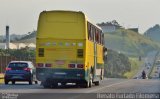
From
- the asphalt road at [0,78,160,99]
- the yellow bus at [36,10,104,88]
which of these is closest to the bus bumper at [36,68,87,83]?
the yellow bus at [36,10,104,88]

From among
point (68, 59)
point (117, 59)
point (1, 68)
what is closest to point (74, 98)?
point (68, 59)

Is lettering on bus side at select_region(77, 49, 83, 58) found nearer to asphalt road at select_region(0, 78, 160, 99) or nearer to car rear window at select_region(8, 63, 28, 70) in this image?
asphalt road at select_region(0, 78, 160, 99)

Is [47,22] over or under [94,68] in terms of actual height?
over

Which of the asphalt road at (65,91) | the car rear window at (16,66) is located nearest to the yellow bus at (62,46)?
the asphalt road at (65,91)

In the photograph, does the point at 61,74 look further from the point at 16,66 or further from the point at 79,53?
the point at 16,66

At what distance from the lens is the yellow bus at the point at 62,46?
33.3 metres

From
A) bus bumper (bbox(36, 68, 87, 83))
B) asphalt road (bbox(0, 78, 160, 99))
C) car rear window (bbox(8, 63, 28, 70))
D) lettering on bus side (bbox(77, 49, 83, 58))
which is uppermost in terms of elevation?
lettering on bus side (bbox(77, 49, 83, 58))

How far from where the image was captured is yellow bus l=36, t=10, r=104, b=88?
33.3 meters

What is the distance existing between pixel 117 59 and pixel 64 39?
447ft

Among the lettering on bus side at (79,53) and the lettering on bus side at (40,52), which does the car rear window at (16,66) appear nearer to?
the lettering on bus side at (40,52)

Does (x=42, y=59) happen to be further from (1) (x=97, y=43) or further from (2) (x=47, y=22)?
(1) (x=97, y=43)

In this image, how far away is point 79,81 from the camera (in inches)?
1353

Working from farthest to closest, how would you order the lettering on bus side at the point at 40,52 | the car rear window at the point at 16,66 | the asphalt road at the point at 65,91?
the car rear window at the point at 16,66 < the lettering on bus side at the point at 40,52 < the asphalt road at the point at 65,91

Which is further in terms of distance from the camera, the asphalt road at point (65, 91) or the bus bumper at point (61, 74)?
the bus bumper at point (61, 74)
